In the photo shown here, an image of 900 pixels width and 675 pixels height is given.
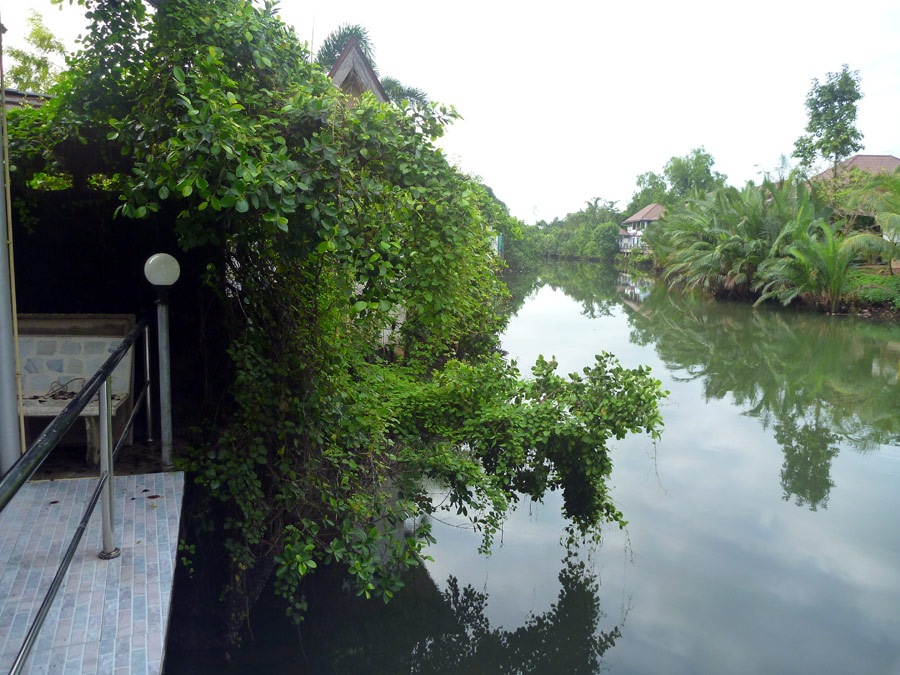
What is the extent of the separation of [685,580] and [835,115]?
3047cm

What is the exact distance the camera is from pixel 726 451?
9.34 meters

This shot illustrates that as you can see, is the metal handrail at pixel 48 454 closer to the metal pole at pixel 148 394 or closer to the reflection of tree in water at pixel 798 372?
the metal pole at pixel 148 394

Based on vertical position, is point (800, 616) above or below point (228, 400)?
below

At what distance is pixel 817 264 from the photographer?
71.8 ft

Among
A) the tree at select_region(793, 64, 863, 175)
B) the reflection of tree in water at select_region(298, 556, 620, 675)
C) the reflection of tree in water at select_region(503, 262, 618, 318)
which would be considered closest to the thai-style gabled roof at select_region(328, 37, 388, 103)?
the reflection of tree in water at select_region(298, 556, 620, 675)

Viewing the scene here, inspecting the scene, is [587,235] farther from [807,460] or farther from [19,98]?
[19,98]

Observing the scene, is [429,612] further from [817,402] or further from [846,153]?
[846,153]

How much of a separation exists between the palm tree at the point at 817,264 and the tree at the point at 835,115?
320 inches

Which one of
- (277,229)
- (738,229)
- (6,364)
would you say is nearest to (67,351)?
(6,364)

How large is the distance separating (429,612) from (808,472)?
567 centimetres

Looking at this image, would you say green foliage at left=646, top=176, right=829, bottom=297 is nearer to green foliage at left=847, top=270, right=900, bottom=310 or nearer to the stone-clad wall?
green foliage at left=847, top=270, right=900, bottom=310

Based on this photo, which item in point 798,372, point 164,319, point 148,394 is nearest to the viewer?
point 164,319

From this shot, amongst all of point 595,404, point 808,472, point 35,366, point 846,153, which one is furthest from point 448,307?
point 846,153

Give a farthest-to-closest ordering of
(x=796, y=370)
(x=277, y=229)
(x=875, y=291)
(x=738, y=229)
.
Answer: (x=738, y=229), (x=875, y=291), (x=796, y=370), (x=277, y=229)
